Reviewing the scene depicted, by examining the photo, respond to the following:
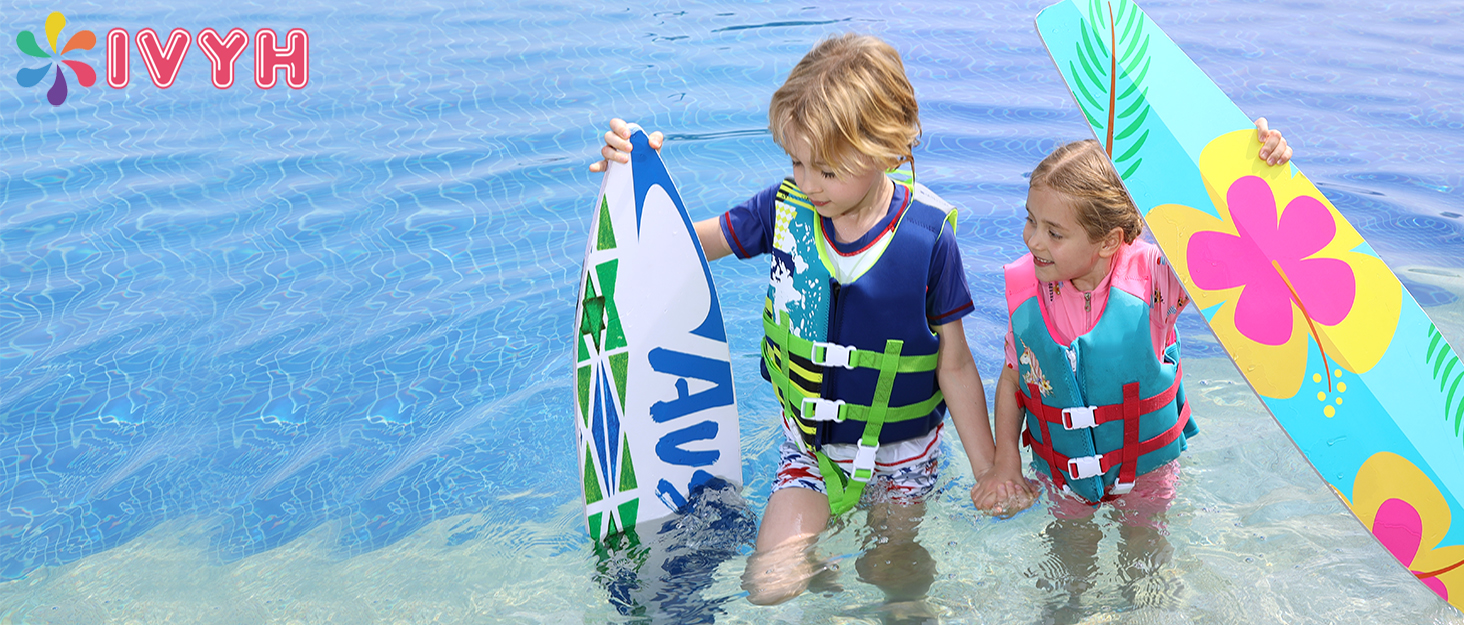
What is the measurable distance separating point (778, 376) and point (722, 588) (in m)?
0.61

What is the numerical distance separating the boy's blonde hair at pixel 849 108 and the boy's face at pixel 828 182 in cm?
2

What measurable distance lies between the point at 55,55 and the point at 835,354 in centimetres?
→ 867

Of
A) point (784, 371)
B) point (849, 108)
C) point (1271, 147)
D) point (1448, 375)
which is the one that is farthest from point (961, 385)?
point (1448, 375)

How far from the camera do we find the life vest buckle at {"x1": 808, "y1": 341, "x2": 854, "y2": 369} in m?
2.69

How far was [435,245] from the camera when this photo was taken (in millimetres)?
5488

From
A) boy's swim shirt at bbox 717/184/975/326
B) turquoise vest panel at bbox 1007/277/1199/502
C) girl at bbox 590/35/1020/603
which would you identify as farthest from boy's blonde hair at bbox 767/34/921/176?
turquoise vest panel at bbox 1007/277/1199/502

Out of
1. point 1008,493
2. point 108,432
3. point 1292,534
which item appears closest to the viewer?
point 1008,493

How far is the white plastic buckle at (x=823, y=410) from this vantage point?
2740 mm

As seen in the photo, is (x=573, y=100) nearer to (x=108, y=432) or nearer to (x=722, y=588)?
(x=108, y=432)

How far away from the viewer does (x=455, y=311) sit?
16.1ft

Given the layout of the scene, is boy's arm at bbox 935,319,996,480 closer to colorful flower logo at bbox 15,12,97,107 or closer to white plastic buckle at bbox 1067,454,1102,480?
white plastic buckle at bbox 1067,454,1102,480

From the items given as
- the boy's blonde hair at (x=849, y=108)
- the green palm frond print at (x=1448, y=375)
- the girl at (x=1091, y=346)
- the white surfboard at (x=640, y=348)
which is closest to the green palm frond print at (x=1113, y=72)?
the girl at (x=1091, y=346)

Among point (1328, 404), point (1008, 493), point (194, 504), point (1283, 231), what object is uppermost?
point (1283, 231)

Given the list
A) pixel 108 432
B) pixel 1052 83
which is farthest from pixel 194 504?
pixel 1052 83
